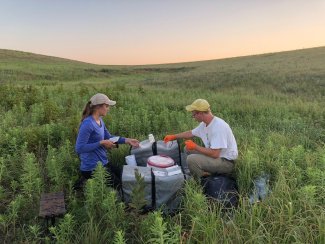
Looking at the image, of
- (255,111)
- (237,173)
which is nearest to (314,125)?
(255,111)

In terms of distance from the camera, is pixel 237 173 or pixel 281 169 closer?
pixel 281 169

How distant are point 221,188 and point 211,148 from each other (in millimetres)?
687

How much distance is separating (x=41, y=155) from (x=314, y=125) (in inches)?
284

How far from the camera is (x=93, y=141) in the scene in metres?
5.59

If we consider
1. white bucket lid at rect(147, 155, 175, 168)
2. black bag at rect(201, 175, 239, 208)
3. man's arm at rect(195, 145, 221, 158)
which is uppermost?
man's arm at rect(195, 145, 221, 158)

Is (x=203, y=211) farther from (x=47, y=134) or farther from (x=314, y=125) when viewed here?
(x=314, y=125)

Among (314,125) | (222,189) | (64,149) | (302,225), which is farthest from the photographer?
(314,125)

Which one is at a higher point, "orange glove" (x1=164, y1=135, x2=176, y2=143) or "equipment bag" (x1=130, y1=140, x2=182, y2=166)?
"orange glove" (x1=164, y1=135, x2=176, y2=143)

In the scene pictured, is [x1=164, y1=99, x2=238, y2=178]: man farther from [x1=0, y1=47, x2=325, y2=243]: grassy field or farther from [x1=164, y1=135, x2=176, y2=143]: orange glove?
[x1=164, y1=135, x2=176, y2=143]: orange glove

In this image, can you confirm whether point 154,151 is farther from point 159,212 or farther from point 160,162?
point 159,212

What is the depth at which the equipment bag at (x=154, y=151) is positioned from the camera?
6.04 metres

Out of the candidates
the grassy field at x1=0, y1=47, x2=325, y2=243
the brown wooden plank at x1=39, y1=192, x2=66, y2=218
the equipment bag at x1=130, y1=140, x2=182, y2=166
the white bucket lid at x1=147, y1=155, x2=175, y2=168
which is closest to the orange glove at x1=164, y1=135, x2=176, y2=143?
the equipment bag at x1=130, y1=140, x2=182, y2=166

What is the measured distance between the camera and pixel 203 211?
3797mm

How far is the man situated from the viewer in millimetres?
5230
